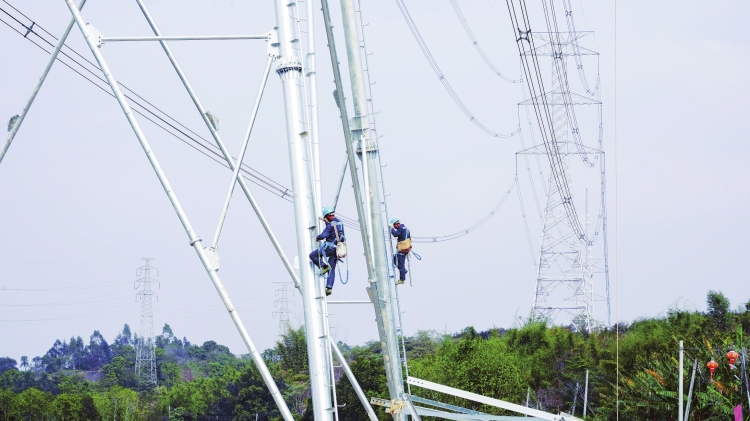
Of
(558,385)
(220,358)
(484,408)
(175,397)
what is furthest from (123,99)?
(220,358)

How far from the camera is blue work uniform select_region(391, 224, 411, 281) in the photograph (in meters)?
23.1

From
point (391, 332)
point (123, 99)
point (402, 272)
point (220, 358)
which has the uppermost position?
point (220, 358)

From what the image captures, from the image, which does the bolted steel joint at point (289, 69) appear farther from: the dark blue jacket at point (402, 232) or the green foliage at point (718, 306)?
the green foliage at point (718, 306)

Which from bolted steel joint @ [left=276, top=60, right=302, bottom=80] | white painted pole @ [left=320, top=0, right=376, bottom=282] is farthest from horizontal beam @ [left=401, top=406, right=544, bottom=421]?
bolted steel joint @ [left=276, top=60, right=302, bottom=80]

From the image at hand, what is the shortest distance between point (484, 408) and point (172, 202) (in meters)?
42.2

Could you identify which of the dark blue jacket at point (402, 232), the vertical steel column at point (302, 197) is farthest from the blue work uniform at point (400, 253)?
the vertical steel column at point (302, 197)

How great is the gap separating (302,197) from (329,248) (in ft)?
4.89

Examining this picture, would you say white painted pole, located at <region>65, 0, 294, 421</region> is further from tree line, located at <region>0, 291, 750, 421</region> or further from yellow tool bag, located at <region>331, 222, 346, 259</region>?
tree line, located at <region>0, 291, 750, 421</region>

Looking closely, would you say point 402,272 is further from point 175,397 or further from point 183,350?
point 183,350

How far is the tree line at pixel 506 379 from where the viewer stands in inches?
1410

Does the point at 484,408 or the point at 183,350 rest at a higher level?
the point at 183,350

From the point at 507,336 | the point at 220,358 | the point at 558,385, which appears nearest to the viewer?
the point at 558,385

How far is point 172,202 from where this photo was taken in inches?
685

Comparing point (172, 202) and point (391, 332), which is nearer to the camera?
point (172, 202)
